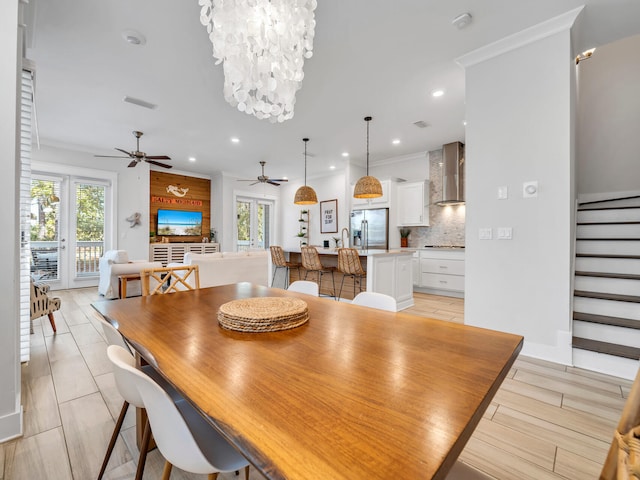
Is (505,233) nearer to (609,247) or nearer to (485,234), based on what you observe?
(485,234)

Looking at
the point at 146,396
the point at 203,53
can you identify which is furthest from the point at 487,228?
the point at 203,53

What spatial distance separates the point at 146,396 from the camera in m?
0.76

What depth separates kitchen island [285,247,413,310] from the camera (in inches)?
156

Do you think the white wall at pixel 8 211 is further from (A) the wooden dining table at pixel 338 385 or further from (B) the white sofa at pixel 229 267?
(B) the white sofa at pixel 229 267

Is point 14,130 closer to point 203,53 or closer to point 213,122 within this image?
point 203,53

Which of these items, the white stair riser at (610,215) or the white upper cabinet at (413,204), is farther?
the white upper cabinet at (413,204)

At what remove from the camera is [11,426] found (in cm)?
158

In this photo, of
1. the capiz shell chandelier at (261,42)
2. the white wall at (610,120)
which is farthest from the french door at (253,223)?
the white wall at (610,120)

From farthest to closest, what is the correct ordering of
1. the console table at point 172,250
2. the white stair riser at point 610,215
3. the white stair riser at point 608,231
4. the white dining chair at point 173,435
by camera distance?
the console table at point 172,250 < the white stair riser at point 610,215 < the white stair riser at point 608,231 < the white dining chair at point 173,435

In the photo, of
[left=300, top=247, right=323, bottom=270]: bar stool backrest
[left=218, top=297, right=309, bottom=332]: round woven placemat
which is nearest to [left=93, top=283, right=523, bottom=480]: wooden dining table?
[left=218, top=297, right=309, bottom=332]: round woven placemat

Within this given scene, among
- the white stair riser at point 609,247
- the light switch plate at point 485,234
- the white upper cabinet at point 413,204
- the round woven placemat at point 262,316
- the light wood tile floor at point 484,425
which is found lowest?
the light wood tile floor at point 484,425

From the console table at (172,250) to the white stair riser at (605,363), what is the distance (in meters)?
7.45

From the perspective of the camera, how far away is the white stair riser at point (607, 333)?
2293 mm

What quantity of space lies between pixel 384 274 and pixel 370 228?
95.4 inches
